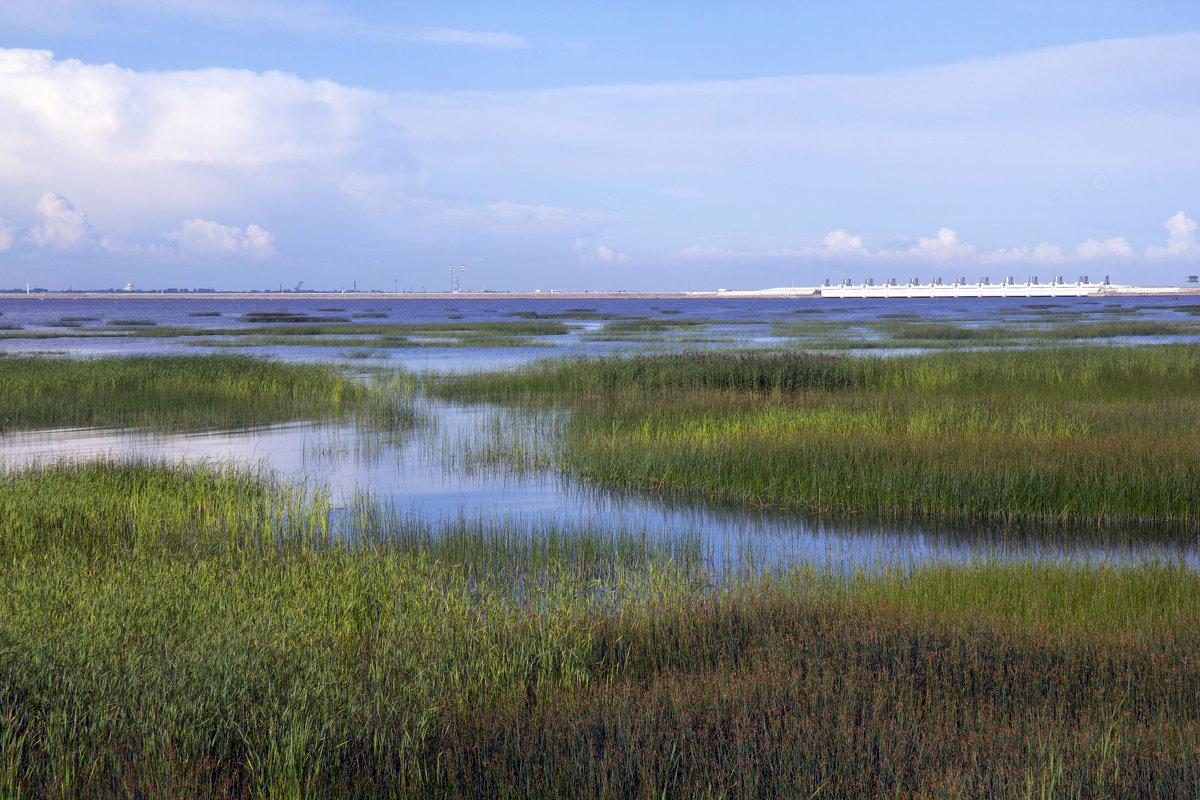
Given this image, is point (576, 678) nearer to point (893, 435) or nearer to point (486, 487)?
point (486, 487)

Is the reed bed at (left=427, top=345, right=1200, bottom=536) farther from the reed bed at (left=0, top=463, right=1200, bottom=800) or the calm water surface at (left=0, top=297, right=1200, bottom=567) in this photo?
the reed bed at (left=0, top=463, right=1200, bottom=800)

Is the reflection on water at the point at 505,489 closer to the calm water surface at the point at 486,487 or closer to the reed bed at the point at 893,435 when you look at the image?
the calm water surface at the point at 486,487

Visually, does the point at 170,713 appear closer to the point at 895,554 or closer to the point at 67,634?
the point at 67,634

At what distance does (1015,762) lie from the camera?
4.66 metres

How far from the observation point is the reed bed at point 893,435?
11.8 meters

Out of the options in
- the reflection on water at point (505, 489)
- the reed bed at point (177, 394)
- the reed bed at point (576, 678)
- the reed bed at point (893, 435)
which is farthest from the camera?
A: the reed bed at point (177, 394)

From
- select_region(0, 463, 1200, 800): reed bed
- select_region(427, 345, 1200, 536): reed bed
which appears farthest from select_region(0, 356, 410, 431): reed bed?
select_region(0, 463, 1200, 800): reed bed

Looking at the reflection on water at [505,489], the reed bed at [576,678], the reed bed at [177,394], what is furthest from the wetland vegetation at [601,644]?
the reed bed at [177,394]

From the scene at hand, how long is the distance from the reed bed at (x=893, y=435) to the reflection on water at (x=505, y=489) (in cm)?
69

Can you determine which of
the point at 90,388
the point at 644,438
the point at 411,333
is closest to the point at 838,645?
the point at 644,438

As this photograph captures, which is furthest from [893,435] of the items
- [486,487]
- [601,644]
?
[601,644]

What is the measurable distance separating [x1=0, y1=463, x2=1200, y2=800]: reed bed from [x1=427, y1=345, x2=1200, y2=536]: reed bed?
3295 mm

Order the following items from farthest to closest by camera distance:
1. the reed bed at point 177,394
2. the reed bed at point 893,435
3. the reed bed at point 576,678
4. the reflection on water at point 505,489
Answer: the reed bed at point 177,394, the reed bed at point 893,435, the reflection on water at point 505,489, the reed bed at point 576,678

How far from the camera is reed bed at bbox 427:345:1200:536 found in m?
11.8
